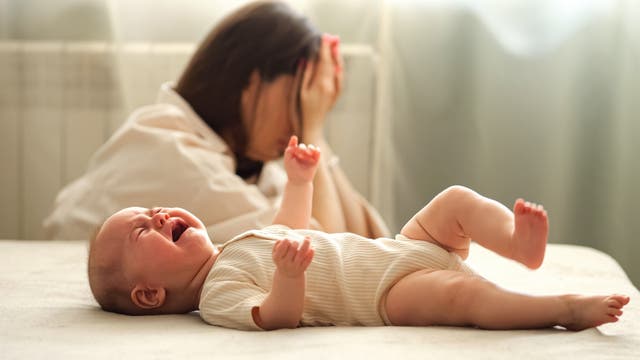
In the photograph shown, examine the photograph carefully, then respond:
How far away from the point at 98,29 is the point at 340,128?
746 mm

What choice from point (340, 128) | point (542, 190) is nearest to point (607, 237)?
point (542, 190)

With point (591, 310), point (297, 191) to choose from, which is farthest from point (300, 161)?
point (591, 310)

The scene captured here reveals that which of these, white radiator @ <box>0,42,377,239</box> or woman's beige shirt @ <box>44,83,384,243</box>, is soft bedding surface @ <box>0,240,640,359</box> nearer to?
woman's beige shirt @ <box>44,83,384,243</box>

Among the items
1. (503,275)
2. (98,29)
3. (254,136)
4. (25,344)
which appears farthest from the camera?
(98,29)

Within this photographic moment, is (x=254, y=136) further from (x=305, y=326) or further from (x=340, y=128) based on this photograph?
(x=305, y=326)

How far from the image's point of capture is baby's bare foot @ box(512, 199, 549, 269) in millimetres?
1011

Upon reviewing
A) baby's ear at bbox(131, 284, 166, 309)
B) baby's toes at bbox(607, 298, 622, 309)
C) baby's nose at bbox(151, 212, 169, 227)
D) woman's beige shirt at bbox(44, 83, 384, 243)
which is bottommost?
woman's beige shirt at bbox(44, 83, 384, 243)

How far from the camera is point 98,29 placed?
2465 mm

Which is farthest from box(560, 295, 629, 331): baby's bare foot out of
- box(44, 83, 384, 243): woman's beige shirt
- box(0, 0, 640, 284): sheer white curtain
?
box(0, 0, 640, 284): sheer white curtain

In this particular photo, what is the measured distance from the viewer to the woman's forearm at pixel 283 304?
98cm

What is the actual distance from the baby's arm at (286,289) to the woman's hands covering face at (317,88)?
116 centimetres

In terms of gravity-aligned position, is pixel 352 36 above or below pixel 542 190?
above

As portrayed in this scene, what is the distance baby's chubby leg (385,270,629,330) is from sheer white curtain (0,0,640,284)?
59.4 inches

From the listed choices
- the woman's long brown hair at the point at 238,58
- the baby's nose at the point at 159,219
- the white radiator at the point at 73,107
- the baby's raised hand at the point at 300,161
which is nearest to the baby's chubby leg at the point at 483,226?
the baby's raised hand at the point at 300,161
